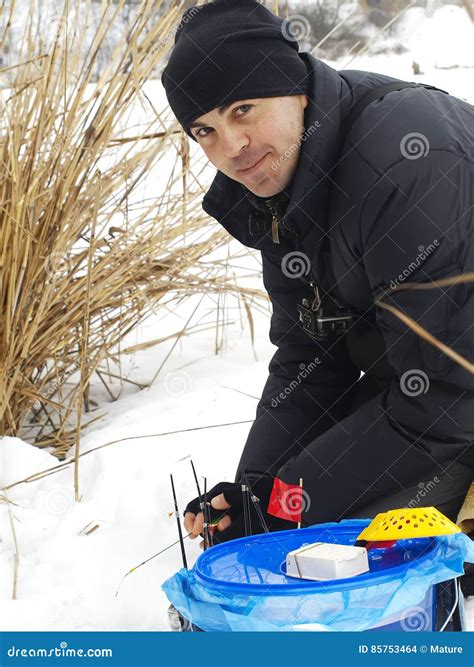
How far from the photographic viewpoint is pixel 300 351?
6.41 ft

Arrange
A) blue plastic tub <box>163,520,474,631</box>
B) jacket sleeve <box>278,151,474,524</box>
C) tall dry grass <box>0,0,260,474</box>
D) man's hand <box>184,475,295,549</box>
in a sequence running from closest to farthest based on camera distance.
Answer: blue plastic tub <box>163,520,474,631</box> < jacket sleeve <box>278,151,474,524</box> < man's hand <box>184,475,295,549</box> < tall dry grass <box>0,0,260,474</box>

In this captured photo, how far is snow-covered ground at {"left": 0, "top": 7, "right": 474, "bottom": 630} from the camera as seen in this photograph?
1.71 m

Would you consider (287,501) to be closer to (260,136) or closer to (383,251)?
(383,251)

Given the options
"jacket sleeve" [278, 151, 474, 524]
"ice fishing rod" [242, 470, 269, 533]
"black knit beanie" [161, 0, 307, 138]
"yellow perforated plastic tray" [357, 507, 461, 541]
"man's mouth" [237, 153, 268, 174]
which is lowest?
"yellow perforated plastic tray" [357, 507, 461, 541]

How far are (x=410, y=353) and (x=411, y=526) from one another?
34cm

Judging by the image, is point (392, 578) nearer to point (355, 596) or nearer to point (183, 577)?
point (355, 596)

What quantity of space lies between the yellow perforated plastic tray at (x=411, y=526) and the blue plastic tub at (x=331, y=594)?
3 centimetres

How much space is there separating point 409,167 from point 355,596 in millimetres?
655

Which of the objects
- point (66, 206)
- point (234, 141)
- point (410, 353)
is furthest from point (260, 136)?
point (66, 206)

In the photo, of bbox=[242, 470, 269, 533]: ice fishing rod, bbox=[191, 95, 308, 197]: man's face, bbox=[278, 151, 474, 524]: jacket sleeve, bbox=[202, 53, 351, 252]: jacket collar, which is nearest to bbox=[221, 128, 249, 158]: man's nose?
bbox=[191, 95, 308, 197]: man's face

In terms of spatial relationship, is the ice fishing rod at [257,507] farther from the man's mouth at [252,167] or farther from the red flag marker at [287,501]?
the man's mouth at [252,167]

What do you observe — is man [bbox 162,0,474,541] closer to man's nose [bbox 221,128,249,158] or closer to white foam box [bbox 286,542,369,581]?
man's nose [bbox 221,128,249,158]

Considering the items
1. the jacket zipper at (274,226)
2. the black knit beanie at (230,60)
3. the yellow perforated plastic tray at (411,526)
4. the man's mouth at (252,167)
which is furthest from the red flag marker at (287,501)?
the black knit beanie at (230,60)

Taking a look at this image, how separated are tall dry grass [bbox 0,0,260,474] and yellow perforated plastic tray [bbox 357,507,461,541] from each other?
3.16 feet
